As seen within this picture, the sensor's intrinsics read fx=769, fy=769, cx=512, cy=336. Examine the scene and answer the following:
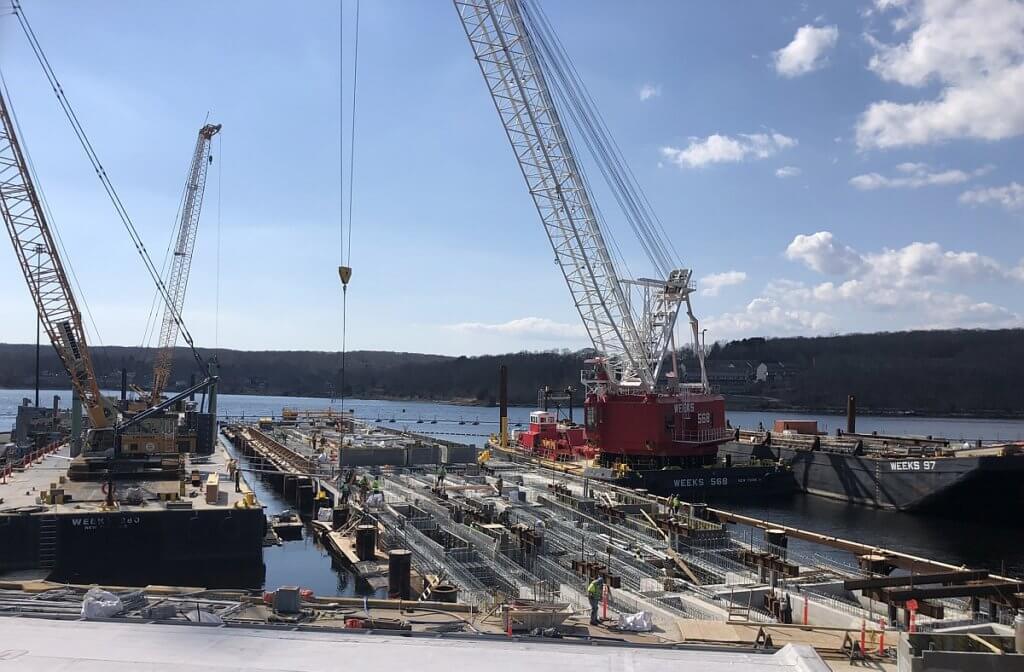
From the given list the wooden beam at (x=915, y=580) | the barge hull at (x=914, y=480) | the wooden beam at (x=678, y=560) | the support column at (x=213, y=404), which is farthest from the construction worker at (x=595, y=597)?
the support column at (x=213, y=404)

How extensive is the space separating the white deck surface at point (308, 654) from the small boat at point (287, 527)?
26924mm

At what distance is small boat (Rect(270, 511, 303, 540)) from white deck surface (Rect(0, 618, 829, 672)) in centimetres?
2692

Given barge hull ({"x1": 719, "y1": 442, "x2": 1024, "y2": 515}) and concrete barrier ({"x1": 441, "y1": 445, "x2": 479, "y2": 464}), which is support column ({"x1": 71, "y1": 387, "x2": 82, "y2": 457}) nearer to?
concrete barrier ({"x1": 441, "y1": 445, "x2": 479, "y2": 464})

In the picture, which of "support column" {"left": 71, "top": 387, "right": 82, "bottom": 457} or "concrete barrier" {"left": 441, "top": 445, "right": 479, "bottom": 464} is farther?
"concrete barrier" {"left": 441, "top": 445, "right": 479, "bottom": 464}

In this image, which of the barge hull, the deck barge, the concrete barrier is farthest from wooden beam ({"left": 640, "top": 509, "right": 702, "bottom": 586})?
the concrete barrier

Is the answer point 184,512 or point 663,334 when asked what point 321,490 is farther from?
point 663,334

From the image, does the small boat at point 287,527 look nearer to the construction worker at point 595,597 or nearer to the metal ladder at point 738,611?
the construction worker at point 595,597

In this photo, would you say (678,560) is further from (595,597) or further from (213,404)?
(213,404)

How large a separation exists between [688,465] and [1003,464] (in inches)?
732

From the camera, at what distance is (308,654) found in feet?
32.1

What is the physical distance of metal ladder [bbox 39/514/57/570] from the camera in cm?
2814

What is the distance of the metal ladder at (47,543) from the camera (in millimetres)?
28141

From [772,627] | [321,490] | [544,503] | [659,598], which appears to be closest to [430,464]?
[321,490]

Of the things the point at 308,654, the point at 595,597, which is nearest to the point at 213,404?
the point at 595,597
